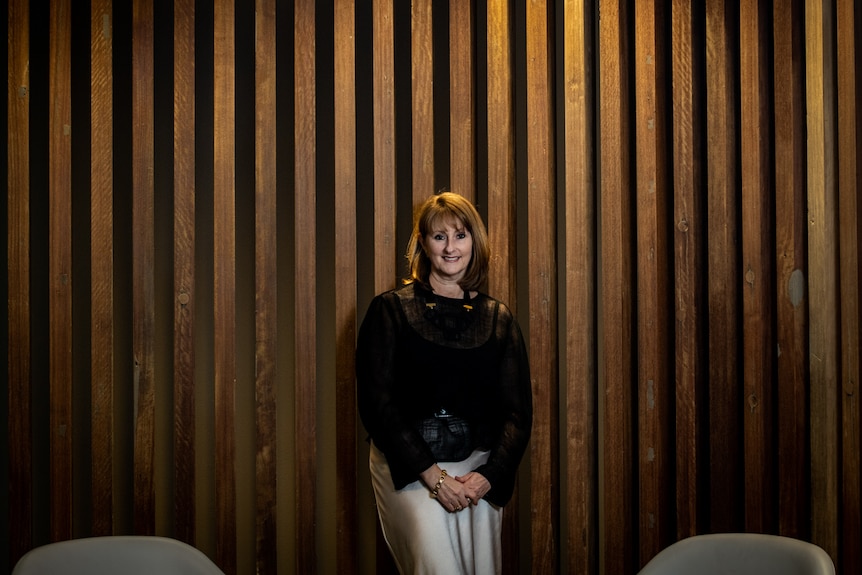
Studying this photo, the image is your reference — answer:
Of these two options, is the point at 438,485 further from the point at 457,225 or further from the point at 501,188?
the point at 501,188

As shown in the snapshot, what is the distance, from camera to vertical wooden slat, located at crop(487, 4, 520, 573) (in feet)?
10.0

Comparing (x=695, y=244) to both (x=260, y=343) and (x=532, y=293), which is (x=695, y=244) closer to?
(x=532, y=293)

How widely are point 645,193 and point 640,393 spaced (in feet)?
2.56

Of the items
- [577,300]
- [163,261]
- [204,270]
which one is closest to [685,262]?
[577,300]

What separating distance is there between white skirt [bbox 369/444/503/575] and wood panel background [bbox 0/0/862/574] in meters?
0.46

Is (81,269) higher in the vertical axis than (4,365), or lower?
higher

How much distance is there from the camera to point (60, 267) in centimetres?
296

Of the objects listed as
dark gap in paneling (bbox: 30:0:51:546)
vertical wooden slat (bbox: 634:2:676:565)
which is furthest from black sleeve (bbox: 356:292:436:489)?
dark gap in paneling (bbox: 30:0:51:546)

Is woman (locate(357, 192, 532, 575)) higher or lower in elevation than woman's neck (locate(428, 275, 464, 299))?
lower

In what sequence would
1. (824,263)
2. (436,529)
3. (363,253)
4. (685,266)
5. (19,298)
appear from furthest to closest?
1. (363,253)
2. (685,266)
3. (19,298)
4. (824,263)
5. (436,529)

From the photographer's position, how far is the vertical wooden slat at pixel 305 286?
3002mm

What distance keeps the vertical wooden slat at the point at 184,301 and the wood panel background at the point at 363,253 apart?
1 cm

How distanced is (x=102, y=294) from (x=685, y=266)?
7.36 ft

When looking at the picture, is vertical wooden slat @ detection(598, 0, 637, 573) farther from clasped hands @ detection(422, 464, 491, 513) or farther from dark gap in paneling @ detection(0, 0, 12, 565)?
dark gap in paneling @ detection(0, 0, 12, 565)
